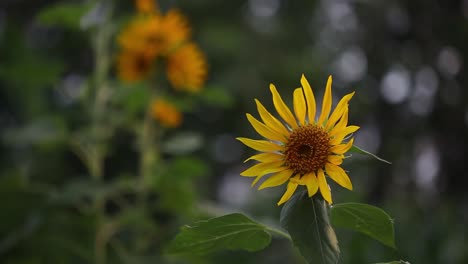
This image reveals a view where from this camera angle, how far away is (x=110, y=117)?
1.49 metres

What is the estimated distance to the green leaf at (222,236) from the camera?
635 mm

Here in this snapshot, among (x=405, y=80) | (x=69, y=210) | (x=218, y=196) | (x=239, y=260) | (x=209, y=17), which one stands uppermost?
(x=209, y=17)

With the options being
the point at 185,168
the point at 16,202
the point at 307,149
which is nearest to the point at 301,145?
the point at 307,149

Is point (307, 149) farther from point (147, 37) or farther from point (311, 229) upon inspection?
point (147, 37)

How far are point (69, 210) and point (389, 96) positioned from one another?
2.01m

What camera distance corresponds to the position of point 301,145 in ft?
2.20

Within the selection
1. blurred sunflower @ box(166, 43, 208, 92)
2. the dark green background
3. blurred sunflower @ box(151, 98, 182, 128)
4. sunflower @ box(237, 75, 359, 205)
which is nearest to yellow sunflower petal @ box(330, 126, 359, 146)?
sunflower @ box(237, 75, 359, 205)

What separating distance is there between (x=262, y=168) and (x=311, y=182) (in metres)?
0.06

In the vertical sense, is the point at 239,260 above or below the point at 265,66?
below

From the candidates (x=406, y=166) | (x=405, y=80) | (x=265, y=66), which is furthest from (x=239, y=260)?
(x=265, y=66)

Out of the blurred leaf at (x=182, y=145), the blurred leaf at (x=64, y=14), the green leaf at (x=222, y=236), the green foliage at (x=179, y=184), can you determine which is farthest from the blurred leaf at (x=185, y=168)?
the green leaf at (x=222, y=236)

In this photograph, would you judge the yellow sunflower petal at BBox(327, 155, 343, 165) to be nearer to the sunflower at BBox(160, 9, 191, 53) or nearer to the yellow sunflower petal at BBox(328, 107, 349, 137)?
the yellow sunflower petal at BBox(328, 107, 349, 137)

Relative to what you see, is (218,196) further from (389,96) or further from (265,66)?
(389,96)

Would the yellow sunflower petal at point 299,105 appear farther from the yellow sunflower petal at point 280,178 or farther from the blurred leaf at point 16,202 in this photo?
the blurred leaf at point 16,202
